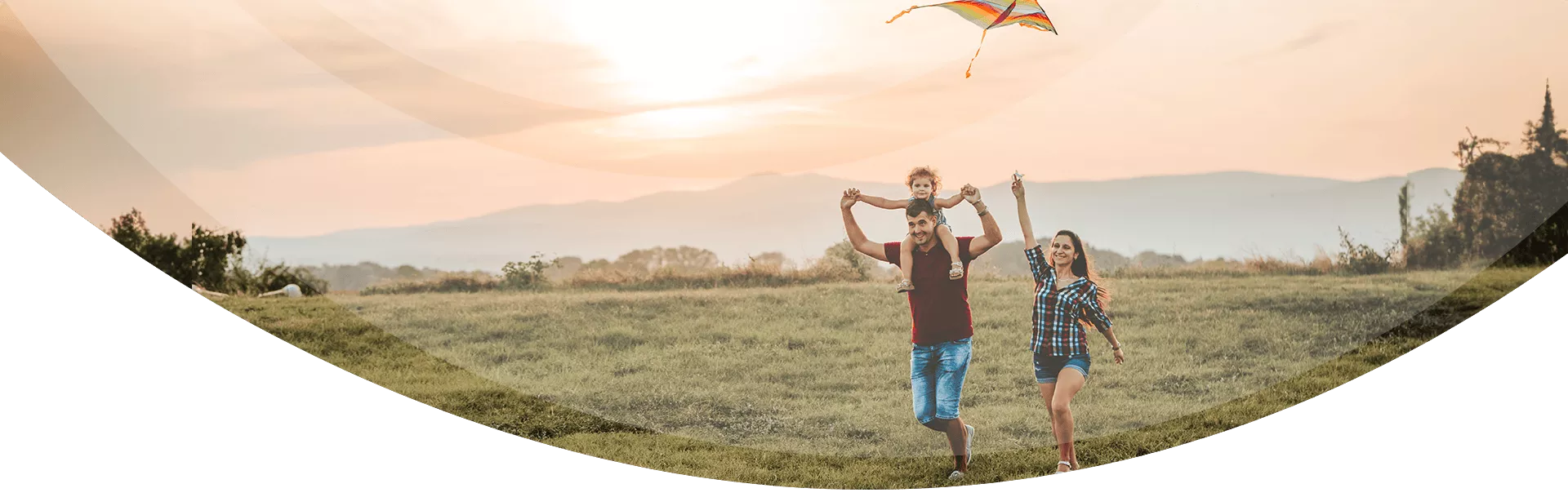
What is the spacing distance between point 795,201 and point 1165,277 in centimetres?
210

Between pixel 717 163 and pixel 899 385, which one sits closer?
pixel 717 163

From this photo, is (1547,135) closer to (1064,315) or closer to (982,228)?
(1064,315)

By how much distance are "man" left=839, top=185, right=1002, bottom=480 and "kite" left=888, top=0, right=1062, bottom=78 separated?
84 cm

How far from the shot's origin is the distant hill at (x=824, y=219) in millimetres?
6277

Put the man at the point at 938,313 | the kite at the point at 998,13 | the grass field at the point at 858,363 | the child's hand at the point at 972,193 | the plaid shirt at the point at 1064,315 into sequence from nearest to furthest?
the kite at the point at 998,13, the child's hand at the point at 972,193, the man at the point at 938,313, the plaid shirt at the point at 1064,315, the grass field at the point at 858,363

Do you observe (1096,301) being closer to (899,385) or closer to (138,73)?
(899,385)

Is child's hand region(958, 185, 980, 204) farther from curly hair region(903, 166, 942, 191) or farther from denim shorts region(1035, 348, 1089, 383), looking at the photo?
denim shorts region(1035, 348, 1089, 383)

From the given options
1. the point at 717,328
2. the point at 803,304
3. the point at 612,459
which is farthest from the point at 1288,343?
the point at 612,459

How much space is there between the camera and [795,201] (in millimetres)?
6270

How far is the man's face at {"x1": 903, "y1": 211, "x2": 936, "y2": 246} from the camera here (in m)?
6.31

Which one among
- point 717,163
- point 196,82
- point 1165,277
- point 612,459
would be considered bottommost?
point 612,459

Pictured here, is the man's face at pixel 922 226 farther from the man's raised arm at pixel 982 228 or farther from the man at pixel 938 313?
the man's raised arm at pixel 982 228

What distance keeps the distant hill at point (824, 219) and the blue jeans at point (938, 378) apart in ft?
2.33

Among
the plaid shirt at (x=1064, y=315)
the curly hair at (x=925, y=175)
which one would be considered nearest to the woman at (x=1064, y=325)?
the plaid shirt at (x=1064, y=315)
